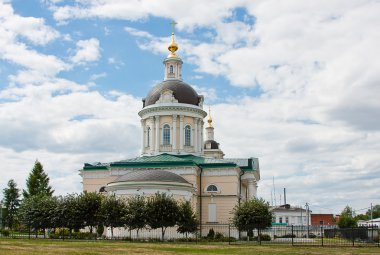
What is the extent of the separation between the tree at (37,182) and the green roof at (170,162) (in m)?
16.7

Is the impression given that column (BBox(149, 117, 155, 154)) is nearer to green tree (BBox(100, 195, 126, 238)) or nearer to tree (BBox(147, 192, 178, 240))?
green tree (BBox(100, 195, 126, 238))

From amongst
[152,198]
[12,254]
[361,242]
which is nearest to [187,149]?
[152,198]

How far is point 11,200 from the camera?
70.5 metres

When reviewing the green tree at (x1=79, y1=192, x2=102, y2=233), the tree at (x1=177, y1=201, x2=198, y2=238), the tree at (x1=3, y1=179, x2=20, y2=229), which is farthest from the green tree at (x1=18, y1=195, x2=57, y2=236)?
the tree at (x1=3, y1=179, x2=20, y2=229)

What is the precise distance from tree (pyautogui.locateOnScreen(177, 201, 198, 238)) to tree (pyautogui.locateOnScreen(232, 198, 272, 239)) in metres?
3.15

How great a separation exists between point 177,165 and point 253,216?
1187 cm

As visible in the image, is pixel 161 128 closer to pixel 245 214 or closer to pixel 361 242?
pixel 245 214

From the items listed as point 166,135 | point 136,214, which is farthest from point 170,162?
point 136,214

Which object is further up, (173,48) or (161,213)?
(173,48)

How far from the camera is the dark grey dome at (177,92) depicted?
2098 inches

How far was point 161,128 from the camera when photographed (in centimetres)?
5284

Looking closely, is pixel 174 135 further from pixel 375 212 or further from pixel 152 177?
pixel 375 212

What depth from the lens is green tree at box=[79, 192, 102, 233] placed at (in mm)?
40969

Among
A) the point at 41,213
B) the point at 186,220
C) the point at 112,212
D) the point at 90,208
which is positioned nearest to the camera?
the point at 186,220
